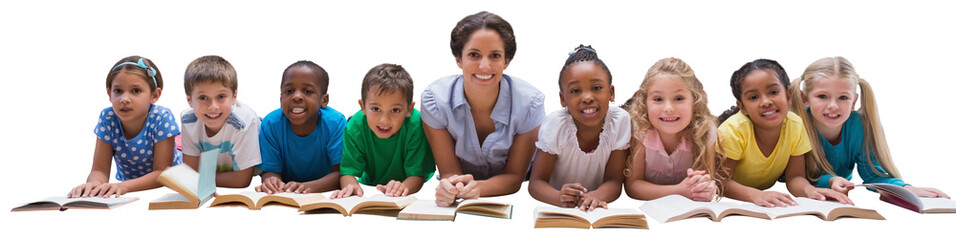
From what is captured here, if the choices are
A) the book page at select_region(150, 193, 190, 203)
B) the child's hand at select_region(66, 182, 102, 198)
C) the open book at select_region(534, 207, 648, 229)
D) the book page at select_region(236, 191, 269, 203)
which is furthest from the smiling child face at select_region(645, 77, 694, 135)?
the child's hand at select_region(66, 182, 102, 198)

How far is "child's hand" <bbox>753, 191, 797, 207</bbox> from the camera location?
4.36 metres

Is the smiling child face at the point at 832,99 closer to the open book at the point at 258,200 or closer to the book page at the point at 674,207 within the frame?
the book page at the point at 674,207

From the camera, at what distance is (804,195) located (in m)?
4.78

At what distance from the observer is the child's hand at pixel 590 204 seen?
4.20 m

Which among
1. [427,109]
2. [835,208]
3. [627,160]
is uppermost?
[427,109]

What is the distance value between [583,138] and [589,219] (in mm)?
904

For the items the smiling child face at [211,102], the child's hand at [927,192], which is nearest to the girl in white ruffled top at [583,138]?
the child's hand at [927,192]

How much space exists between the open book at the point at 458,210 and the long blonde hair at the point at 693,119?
106 centimetres

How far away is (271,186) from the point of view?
494 centimetres

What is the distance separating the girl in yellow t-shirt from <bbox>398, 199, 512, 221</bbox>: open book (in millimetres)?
1614

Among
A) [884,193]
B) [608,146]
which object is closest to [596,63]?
[608,146]

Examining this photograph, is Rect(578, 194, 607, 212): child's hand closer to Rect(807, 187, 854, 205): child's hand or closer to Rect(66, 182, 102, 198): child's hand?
Rect(807, 187, 854, 205): child's hand

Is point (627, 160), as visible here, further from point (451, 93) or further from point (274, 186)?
point (274, 186)

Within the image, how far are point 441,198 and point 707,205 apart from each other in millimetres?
1525
